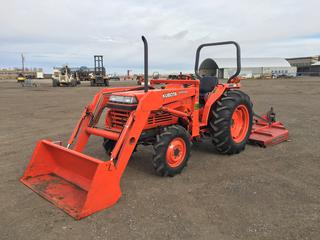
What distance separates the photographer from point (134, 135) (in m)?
3.70

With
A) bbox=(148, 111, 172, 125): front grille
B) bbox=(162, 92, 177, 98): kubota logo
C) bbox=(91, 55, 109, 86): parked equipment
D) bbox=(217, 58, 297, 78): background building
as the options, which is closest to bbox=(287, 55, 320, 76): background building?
bbox=(217, 58, 297, 78): background building

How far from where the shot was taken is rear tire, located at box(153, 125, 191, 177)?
3963 mm

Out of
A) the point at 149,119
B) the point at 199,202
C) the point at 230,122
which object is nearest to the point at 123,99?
the point at 149,119

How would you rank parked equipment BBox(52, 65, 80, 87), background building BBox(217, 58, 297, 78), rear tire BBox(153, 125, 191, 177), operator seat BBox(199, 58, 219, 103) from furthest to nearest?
background building BBox(217, 58, 297, 78) < parked equipment BBox(52, 65, 80, 87) < operator seat BBox(199, 58, 219, 103) < rear tire BBox(153, 125, 191, 177)

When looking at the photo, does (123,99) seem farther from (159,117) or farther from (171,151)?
(171,151)

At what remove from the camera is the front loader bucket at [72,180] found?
124 inches

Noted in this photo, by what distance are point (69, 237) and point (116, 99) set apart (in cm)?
219

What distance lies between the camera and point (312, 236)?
2750mm

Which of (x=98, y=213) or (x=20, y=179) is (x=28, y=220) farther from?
(x=20, y=179)

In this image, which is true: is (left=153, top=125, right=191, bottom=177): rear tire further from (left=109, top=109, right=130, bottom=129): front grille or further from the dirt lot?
(left=109, top=109, right=130, bottom=129): front grille

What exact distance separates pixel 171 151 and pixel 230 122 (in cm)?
151

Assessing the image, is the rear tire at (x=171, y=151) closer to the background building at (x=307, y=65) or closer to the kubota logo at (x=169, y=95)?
the kubota logo at (x=169, y=95)

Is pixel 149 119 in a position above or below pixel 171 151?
above

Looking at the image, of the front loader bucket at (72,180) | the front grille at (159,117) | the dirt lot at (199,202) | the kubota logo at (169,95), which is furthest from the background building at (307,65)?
the front loader bucket at (72,180)
